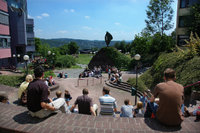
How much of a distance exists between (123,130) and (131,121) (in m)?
0.45

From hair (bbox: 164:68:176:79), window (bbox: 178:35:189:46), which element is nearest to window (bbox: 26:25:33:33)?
window (bbox: 178:35:189:46)

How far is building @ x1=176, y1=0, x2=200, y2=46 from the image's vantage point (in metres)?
27.1

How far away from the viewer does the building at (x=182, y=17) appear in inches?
1068

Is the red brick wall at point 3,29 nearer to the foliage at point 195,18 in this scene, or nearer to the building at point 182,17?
the foliage at point 195,18

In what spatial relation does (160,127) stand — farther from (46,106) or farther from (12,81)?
(12,81)

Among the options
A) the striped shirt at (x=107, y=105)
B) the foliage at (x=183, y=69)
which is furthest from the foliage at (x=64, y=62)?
the striped shirt at (x=107, y=105)

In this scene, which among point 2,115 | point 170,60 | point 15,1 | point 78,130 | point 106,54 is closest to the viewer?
point 78,130

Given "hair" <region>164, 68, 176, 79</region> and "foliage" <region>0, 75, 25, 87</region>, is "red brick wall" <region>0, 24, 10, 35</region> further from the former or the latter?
"hair" <region>164, 68, 176, 79</region>

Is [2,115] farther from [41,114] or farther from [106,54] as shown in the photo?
[106,54]

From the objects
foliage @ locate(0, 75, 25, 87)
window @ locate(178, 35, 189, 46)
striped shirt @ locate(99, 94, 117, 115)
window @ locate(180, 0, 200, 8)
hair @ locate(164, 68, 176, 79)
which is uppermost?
window @ locate(180, 0, 200, 8)

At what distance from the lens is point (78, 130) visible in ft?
10.6

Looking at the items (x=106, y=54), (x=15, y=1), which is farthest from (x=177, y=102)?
(x=15, y=1)

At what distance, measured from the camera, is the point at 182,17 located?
28406 mm

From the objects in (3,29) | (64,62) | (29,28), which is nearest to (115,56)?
(3,29)
